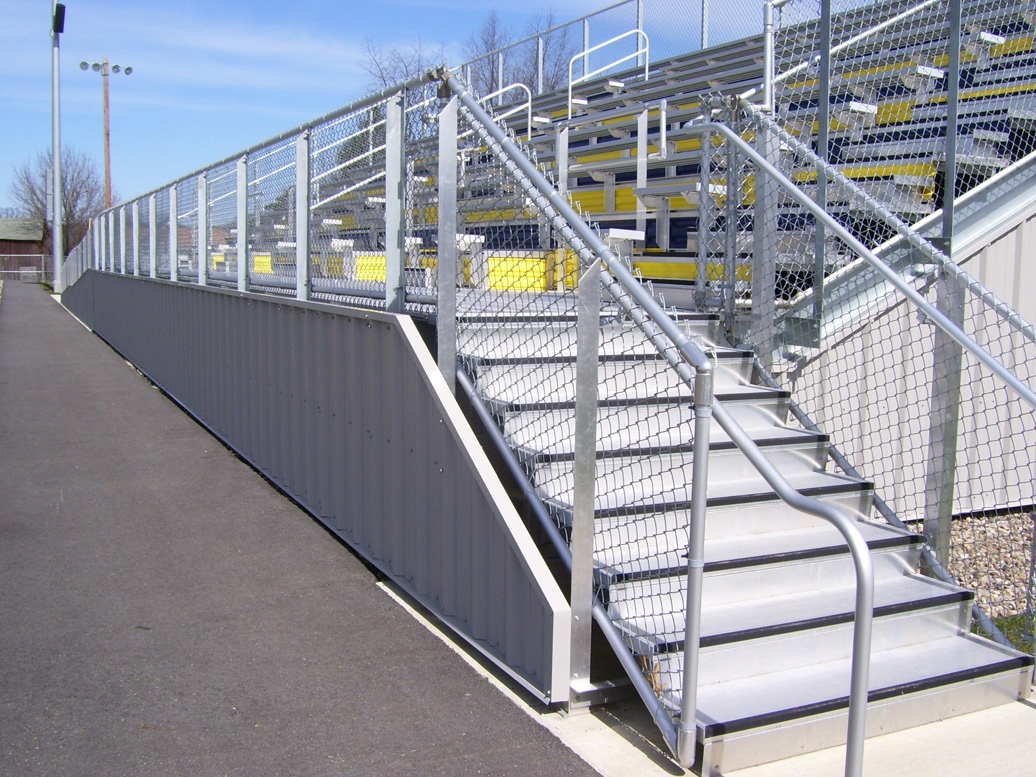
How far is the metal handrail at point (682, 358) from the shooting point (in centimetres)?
256

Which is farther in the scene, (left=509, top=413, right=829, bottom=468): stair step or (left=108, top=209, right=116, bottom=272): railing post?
(left=108, top=209, right=116, bottom=272): railing post

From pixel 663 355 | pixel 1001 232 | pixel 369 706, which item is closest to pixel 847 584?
pixel 663 355

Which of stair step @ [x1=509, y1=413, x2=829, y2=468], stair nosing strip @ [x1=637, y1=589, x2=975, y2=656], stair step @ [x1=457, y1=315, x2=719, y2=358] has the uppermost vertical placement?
stair step @ [x1=457, y1=315, x2=719, y2=358]

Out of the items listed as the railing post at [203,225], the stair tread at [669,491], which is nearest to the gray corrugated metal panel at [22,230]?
the railing post at [203,225]

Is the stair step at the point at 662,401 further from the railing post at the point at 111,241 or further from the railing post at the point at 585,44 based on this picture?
the railing post at the point at 111,241

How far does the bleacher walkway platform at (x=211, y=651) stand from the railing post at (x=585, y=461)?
0.42 m

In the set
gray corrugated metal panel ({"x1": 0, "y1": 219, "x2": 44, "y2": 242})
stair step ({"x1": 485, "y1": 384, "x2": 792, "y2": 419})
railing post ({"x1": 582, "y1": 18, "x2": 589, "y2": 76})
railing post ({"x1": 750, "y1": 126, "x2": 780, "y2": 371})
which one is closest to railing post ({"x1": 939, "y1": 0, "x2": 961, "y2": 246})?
railing post ({"x1": 750, "y1": 126, "x2": 780, "y2": 371})

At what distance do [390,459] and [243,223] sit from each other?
11.9ft

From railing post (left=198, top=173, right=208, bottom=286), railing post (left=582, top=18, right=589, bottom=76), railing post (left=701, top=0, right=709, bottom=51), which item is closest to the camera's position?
railing post (left=198, top=173, right=208, bottom=286)

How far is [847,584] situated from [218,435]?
6.24 m

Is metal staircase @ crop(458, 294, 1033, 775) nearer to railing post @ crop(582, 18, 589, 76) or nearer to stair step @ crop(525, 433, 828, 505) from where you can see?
stair step @ crop(525, 433, 828, 505)

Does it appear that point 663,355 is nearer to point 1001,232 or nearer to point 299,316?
point 299,316

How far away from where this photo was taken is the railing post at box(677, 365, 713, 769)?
3084mm

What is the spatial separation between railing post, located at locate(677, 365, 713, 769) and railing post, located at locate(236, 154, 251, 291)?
5464 millimetres
